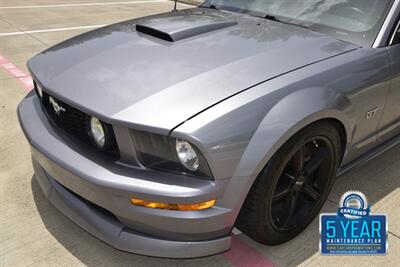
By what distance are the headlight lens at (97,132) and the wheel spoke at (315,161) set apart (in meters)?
1.16

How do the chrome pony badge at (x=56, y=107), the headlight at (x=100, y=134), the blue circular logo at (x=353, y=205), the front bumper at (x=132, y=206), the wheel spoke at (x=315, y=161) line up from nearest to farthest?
the front bumper at (x=132, y=206) < the headlight at (x=100, y=134) < the chrome pony badge at (x=56, y=107) < the wheel spoke at (x=315, y=161) < the blue circular logo at (x=353, y=205)

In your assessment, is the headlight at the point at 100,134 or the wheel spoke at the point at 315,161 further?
the wheel spoke at the point at 315,161

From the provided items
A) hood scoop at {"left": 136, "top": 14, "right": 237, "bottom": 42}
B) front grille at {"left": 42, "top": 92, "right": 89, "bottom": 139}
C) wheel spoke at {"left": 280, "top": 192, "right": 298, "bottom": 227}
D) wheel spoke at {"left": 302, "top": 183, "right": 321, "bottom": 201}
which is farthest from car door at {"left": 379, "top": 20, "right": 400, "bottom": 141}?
front grille at {"left": 42, "top": 92, "right": 89, "bottom": 139}

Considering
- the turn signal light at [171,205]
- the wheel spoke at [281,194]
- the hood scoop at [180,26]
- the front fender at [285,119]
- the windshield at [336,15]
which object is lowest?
the wheel spoke at [281,194]

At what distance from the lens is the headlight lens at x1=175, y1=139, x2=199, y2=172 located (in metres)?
1.81

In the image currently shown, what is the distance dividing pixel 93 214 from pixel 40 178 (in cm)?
57

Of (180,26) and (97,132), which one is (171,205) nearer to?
(97,132)

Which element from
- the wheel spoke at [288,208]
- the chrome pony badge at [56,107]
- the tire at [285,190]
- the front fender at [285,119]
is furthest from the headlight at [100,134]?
the wheel spoke at [288,208]

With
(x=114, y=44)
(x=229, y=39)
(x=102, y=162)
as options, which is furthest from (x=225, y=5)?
(x=102, y=162)

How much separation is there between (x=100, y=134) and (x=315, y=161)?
4.02 ft

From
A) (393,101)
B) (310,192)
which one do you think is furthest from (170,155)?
(393,101)

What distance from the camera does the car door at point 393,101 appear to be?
8.34 feet

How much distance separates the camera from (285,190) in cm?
228

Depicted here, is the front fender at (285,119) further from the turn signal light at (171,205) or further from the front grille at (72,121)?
the front grille at (72,121)
